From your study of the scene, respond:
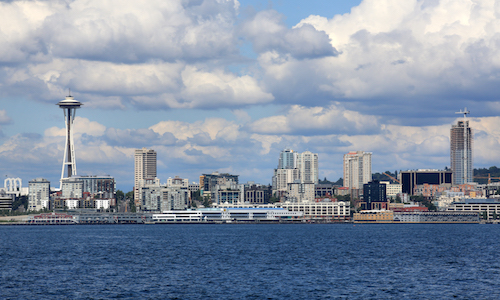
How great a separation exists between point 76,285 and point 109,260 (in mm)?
31301

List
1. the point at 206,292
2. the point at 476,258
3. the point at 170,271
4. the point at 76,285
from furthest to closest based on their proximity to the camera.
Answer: the point at 476,258 → the point at 170,271 → the point at 76,285 → the point at 206,292

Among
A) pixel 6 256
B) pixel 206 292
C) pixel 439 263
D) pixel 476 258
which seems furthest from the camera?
pixel 6 256

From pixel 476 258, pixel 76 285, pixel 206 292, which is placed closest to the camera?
pixel 206 292

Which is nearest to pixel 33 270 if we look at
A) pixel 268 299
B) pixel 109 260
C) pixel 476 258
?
pixel 109 260

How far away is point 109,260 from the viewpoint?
111 m

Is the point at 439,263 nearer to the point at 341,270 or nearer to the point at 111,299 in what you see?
the point at 341,270

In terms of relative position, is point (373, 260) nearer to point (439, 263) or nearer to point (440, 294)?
point (439, 263)

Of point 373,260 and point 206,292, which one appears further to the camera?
point 373,260

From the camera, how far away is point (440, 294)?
72625 millimetres

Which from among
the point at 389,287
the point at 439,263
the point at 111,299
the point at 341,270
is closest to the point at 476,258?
the point at 439,263

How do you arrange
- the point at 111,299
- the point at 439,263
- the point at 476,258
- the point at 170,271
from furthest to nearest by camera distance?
the point at 476,258 → the point at 439,263 → the point at 170,271 → the point at 111,299

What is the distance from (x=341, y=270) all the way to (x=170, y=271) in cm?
2353

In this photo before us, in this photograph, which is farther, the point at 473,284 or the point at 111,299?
A: the point at 473,284

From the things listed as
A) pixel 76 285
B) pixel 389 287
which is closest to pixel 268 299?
pixel 389 287
